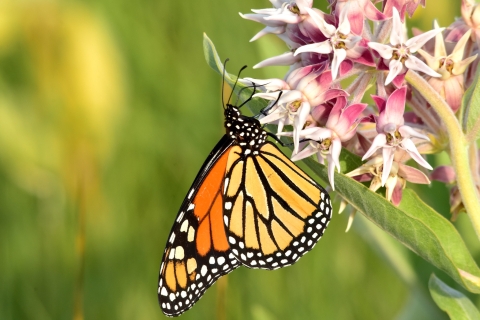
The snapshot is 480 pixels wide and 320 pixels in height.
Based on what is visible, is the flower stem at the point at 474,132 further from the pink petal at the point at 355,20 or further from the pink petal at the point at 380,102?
the pink petal at the point at 355,20

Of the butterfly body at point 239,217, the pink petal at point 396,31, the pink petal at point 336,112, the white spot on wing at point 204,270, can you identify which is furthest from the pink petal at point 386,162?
the white spot on wing at point 204,270

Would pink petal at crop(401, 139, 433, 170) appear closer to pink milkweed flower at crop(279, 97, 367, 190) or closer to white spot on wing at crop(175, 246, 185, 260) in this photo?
pink milkweed flower at crop(279, 97, 367, 190)

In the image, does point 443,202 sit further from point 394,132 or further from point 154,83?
point 154,83

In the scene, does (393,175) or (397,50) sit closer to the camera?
(397,50)

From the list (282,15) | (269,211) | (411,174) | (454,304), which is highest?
(282,15)

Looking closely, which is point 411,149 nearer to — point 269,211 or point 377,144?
point 377,144

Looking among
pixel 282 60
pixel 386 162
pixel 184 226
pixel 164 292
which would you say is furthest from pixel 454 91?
pixel 164 292
